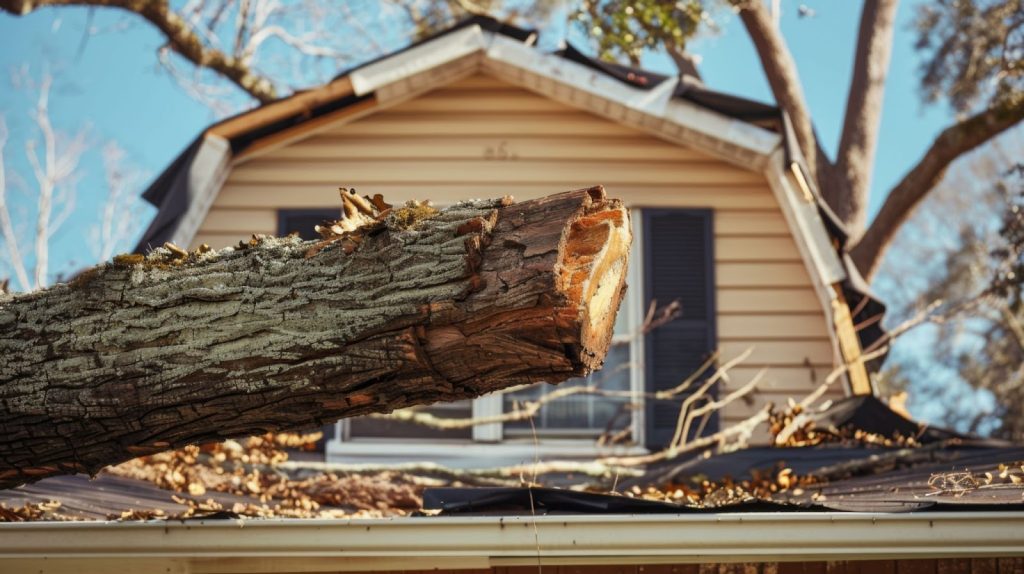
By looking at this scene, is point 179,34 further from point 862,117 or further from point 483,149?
point 862,117

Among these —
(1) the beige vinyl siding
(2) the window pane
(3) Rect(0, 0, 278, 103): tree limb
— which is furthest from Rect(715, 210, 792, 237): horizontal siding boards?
Answer: (3) Rect(0, 0, 278, 103): tree limb

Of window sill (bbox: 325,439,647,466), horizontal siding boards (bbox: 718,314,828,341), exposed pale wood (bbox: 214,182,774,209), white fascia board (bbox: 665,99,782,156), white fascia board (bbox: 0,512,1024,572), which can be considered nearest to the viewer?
white fascia board (bbox: 0,512,1024,572)

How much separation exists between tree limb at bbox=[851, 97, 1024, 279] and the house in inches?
150

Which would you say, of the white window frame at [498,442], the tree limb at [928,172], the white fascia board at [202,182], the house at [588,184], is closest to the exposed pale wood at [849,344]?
the house at [588,184]

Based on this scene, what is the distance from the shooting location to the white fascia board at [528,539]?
4.29 meters

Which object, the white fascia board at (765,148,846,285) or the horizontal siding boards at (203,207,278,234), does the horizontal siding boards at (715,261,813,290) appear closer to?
the white fascia board at (765,148,846,285)

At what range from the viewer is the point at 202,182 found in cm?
782

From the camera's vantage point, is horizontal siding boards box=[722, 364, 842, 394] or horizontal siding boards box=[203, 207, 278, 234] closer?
horizontal siding boards box=[722, 364, 842, 394]

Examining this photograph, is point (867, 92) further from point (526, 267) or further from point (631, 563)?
point (526, 267)

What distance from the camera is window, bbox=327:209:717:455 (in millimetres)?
7941

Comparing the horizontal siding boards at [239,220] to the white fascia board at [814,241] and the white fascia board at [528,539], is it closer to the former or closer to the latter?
the white fascia board at [814,241]

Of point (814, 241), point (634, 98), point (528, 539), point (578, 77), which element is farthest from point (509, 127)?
point (528, 539)

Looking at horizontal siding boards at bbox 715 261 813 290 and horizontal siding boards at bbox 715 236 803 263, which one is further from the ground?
horizontal siding boards at bbox 715 236 803 263

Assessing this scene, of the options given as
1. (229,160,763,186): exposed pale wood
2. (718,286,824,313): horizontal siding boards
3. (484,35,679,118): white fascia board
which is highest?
(484,35,679,118): white fascia board
